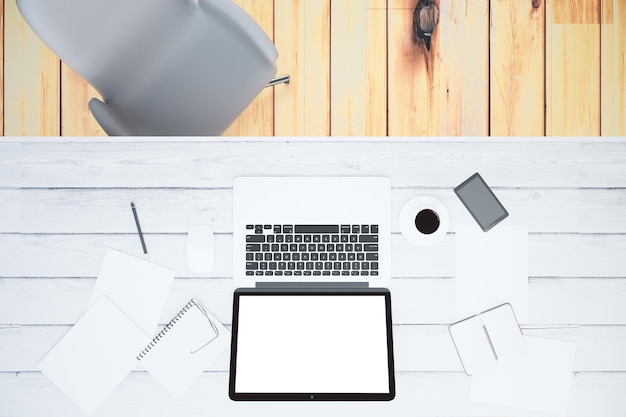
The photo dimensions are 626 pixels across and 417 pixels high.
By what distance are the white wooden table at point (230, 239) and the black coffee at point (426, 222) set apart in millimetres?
47

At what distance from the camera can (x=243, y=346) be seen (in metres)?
1.12

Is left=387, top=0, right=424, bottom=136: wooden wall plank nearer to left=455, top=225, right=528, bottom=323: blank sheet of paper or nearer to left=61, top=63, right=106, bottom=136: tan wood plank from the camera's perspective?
left=455, top=225, right=528, bottom=323: blank sheet of paper

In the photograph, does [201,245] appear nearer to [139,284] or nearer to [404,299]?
[139,284]

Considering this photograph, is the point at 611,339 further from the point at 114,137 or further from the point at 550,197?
the point at 114,137

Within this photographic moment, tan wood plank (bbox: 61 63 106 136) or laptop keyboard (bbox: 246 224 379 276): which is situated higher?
tan wood plank (bbox: 61 63 106 136)

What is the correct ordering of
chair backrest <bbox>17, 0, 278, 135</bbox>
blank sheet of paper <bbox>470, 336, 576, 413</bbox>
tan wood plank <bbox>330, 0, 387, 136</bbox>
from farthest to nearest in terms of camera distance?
tan wood plank <bbox>330, 0, 387, 136</bbox>, blank sheet of paper <bbox>470, 336, 576, 413</bbox>, chair backrest <bbox>17, 0, 278, 135</bbox>

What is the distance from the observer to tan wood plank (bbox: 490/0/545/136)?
162 cm

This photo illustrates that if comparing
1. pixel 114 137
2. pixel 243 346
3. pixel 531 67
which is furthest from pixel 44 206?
pixel 531 67

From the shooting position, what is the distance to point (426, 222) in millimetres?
1182

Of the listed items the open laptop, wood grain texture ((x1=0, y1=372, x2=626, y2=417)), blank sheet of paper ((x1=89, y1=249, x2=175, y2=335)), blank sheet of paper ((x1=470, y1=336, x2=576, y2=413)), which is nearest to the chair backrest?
the open laptop

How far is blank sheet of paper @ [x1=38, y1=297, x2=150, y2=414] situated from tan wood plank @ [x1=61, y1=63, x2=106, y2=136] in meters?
0.74

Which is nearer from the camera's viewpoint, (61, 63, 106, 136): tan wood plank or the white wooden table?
the white wooden table

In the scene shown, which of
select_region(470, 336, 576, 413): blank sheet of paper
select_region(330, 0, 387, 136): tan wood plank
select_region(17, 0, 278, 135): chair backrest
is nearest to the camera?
select_region(17, 0, 278, 135): chair backrest

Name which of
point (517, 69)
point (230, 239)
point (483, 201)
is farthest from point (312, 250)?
point (517, 69)
